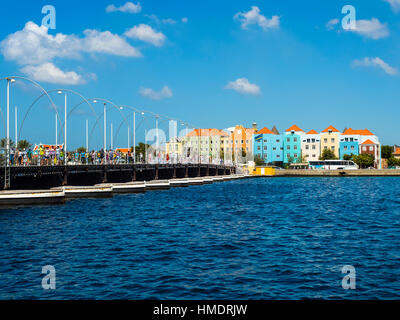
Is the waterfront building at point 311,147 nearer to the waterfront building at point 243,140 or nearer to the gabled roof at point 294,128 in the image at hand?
the gabled roof at point 294,128

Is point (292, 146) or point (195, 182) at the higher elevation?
point (292, 146)

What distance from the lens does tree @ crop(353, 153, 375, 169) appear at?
170 m

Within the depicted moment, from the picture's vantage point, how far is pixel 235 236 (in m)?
26.3

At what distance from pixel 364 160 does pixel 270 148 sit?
37512 mm

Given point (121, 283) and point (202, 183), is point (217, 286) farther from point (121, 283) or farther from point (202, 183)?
point (202, 183)

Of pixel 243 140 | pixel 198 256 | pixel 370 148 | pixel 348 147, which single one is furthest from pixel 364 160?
pixel 198 256

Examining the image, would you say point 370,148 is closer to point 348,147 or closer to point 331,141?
point 348,147

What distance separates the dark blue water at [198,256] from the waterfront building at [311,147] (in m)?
153

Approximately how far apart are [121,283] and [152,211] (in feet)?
90.9

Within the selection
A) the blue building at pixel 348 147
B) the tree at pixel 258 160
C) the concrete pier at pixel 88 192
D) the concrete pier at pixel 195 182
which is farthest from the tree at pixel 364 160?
the concrete pier at pixel 88 192

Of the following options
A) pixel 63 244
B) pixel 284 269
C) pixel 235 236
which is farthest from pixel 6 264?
pixel 235 236

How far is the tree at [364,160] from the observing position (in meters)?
170

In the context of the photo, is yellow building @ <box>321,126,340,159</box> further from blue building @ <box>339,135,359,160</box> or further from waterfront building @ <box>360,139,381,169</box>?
waterfront building @ <box>360,139,381,169</box>

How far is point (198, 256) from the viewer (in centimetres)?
2017
